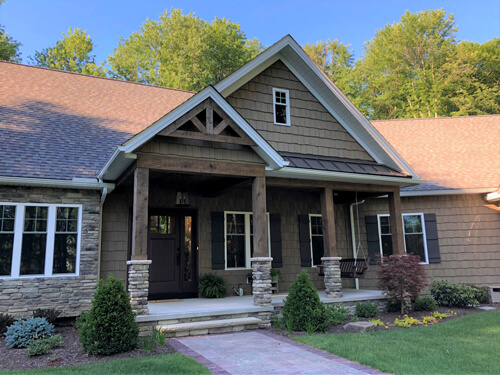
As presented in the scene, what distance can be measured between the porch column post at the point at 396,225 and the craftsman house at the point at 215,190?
34 mm

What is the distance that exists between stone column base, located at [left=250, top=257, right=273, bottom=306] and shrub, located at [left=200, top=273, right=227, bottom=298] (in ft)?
6.46

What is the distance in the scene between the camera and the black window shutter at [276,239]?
11.0m

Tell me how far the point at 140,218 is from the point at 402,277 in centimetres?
568

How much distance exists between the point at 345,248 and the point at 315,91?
4.59 metres

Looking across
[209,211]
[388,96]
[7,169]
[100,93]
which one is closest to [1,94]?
[100,93]

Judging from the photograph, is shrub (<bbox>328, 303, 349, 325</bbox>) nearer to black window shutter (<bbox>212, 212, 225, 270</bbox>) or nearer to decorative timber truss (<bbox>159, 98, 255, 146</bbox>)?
black window shutter (<bbox>212, 212, 225, 270</bbox>)

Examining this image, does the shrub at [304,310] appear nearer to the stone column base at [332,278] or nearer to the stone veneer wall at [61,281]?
the stone column base at [332,278]

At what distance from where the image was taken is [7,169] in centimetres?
792

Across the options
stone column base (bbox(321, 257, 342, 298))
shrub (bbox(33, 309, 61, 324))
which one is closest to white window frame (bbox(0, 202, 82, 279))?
shrub (bbox(33, 309, 61, 324))

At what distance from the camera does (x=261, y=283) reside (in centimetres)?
797

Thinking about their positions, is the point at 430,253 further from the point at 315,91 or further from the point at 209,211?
the point at 209,211

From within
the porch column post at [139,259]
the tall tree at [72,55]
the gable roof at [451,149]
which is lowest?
the porch column post at [139,259]

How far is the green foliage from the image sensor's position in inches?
A: 228

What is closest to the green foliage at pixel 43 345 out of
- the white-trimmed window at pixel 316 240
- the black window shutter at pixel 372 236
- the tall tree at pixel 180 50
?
the white-trimmed window at pixel 316 240
